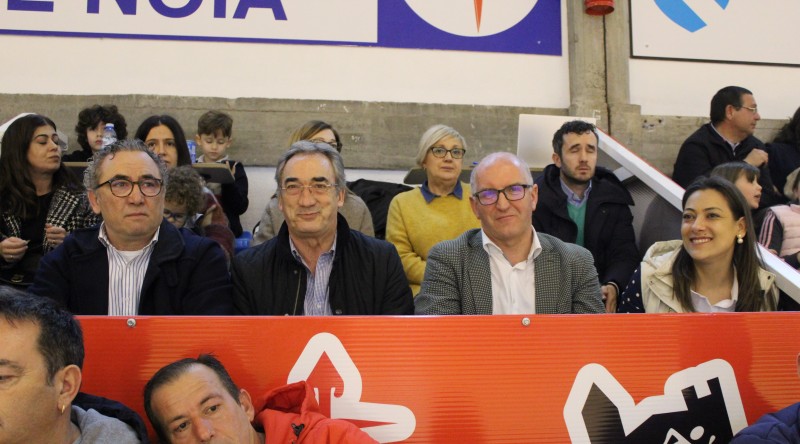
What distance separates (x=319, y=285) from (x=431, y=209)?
1190mm

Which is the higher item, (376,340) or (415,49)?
(415,49)

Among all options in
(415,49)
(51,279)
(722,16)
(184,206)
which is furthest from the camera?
(722,16)

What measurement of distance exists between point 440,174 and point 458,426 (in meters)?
1.96

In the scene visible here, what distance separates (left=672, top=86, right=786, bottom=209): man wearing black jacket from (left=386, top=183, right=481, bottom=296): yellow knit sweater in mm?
2247

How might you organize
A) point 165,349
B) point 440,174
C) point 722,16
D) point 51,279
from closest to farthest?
point 165,349 < point 51,279 < point 440,174 < point 722,16

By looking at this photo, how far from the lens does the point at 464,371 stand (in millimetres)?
2283

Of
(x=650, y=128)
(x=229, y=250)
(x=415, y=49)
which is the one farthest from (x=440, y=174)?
(x=650, y=128)

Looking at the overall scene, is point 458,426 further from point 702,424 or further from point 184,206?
point 184,206

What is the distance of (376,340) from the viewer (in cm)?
229

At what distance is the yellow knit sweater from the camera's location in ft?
12.4

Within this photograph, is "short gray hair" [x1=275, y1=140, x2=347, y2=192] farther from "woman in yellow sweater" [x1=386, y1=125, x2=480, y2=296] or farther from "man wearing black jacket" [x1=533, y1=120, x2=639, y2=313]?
"man wearing black jacket" [x1=533, y1=120, x2=639, y2=313]

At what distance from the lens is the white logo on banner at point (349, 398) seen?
2229 millimetres

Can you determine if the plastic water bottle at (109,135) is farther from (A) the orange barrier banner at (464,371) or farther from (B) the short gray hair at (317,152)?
(A) the orange barrier banner at (464,371)

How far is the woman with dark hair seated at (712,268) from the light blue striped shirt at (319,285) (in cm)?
126
